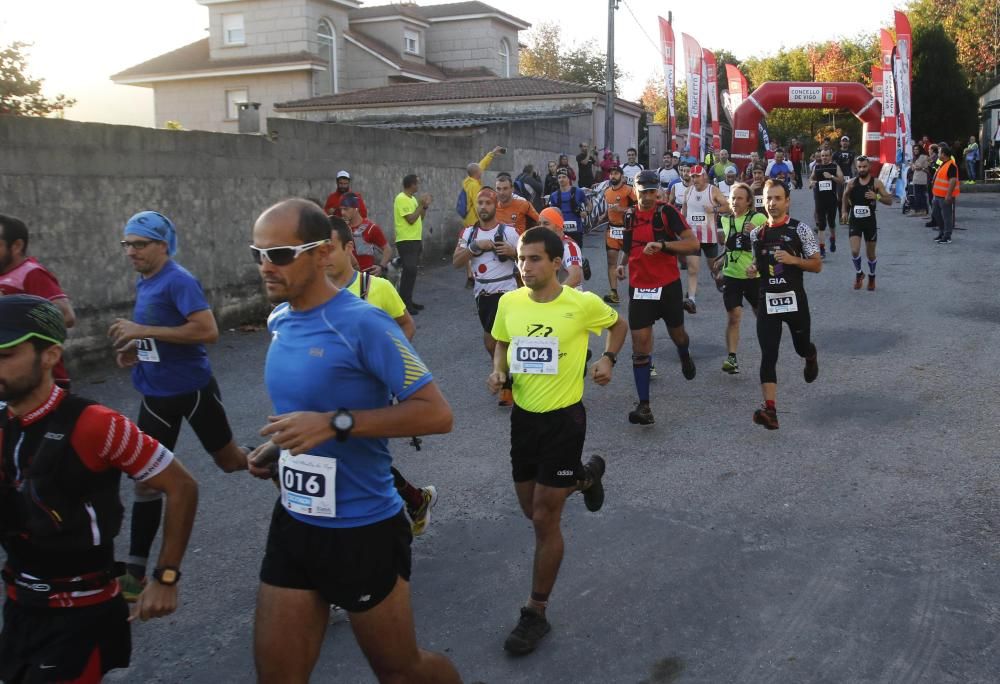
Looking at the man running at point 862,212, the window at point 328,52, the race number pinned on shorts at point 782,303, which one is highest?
the window at point 328,52

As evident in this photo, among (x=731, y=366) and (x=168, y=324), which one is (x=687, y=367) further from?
(x=168, y=324)

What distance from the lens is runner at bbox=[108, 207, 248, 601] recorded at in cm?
483

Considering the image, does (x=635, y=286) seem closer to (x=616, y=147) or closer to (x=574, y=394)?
(x=574, y=394)

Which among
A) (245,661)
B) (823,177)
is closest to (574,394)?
(245,661)

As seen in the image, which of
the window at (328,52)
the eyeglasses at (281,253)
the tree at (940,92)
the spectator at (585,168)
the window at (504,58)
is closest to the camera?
the eyeglasses at (281,253)

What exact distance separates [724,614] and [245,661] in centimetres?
224

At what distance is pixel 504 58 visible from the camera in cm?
4519

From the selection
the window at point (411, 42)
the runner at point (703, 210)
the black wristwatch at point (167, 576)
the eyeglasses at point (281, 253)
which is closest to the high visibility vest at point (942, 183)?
the runner at point (703, 210)

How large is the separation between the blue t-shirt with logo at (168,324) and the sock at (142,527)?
0.72 metres

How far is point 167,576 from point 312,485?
0.52 meters

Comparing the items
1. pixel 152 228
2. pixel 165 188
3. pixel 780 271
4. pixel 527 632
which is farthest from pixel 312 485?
pixel 165 188

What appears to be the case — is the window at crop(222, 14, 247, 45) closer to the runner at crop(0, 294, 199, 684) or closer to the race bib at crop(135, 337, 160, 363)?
the race bib at crop(135, 337, 160, 363)

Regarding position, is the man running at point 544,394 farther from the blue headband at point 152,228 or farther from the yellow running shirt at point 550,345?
the blue headband at point 152,228

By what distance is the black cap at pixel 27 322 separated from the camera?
2.63 meters
